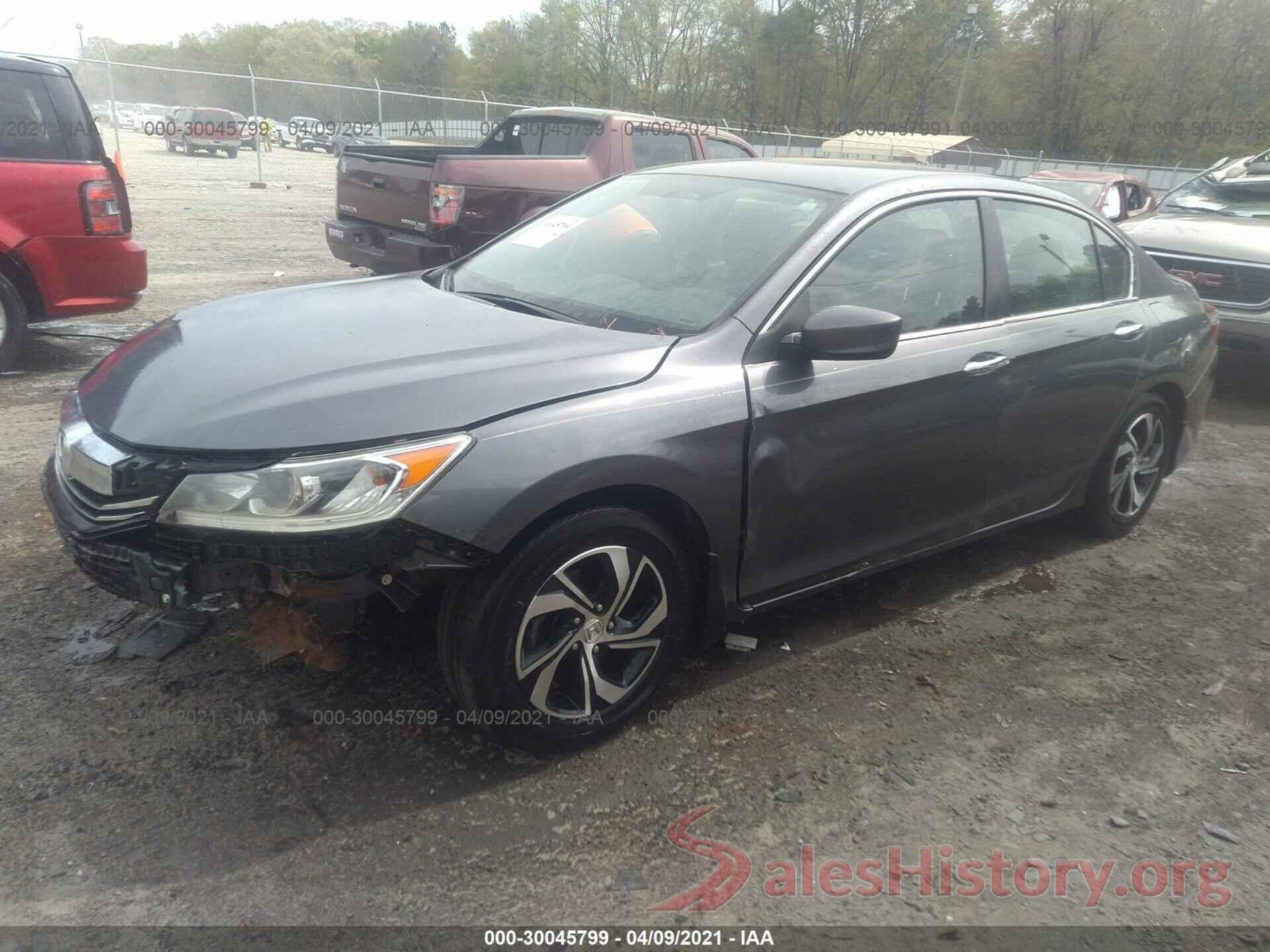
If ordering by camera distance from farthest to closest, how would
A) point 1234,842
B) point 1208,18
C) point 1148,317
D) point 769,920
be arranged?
point 1208,18
point 1148,317
point 1234,842
point 769,920

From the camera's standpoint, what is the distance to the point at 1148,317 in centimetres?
426

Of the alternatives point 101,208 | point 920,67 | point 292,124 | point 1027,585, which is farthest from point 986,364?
point 920,67

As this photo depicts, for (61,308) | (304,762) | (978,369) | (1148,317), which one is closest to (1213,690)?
(978,369)

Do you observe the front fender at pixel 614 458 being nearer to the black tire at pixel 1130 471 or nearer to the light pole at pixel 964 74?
the black tire at pixel 1130 471

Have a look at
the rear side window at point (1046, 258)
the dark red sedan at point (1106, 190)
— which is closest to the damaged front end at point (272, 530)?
the rear side window at point (1046, 258)

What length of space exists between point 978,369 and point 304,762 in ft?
8.45

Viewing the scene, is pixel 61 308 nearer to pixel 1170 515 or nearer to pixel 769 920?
pixel 769 920

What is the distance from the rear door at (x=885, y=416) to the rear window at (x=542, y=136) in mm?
5651

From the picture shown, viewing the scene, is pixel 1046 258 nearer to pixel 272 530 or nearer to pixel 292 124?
pixel 272 530

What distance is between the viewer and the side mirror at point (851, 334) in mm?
2809

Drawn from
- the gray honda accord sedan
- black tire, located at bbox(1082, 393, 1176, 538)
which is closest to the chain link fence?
black tire, located at bbox(1082, 393, 1176, 538)

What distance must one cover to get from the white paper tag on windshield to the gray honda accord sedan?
16 mm

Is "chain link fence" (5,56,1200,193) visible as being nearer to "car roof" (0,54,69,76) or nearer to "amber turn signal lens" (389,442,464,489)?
"car roof" (0,54,69,76)

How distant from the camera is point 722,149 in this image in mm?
9438
